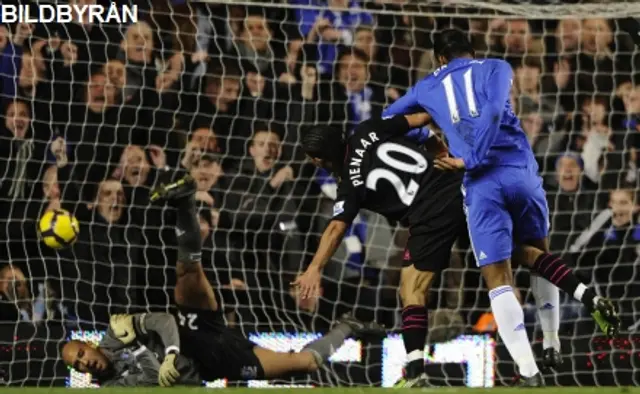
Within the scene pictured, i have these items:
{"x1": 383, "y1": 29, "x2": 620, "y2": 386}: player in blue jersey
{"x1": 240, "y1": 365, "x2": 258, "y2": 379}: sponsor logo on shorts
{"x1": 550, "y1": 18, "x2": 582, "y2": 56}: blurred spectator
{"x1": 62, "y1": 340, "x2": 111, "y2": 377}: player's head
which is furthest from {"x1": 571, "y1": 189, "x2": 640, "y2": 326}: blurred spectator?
{"x1": 62, "y1": 340, "x2": 111, "y2": 377}: player's head

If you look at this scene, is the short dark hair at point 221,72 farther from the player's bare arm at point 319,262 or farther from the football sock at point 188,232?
A: the player's bare arm at point 319,262

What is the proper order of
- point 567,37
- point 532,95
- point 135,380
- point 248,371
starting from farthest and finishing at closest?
point 567,37 < point 532,95 < point 248,371 < point 135,380

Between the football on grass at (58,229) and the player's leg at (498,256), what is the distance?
285 cm

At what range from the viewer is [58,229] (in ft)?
28.0

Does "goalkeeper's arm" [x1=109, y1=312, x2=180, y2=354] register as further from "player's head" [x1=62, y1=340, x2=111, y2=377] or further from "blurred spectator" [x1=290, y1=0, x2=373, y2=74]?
"blurred spectator" [x1=290, y1=0, x2=373, y2=74]

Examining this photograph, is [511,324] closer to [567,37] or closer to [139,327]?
[139,327]

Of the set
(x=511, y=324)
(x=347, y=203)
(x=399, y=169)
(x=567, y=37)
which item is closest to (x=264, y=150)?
(x=567, y=37)

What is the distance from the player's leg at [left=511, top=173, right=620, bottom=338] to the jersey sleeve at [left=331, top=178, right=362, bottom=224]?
777mm

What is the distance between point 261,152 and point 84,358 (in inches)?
79.4

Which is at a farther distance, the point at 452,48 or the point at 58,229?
the point at 58,229

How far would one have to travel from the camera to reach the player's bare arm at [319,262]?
21.9 ft

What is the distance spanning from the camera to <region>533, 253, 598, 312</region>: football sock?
660cm

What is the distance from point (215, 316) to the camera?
8.85 m

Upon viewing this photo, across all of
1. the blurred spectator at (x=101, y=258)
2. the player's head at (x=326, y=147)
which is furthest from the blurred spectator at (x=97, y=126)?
the player's head at (x=326, y=147)
